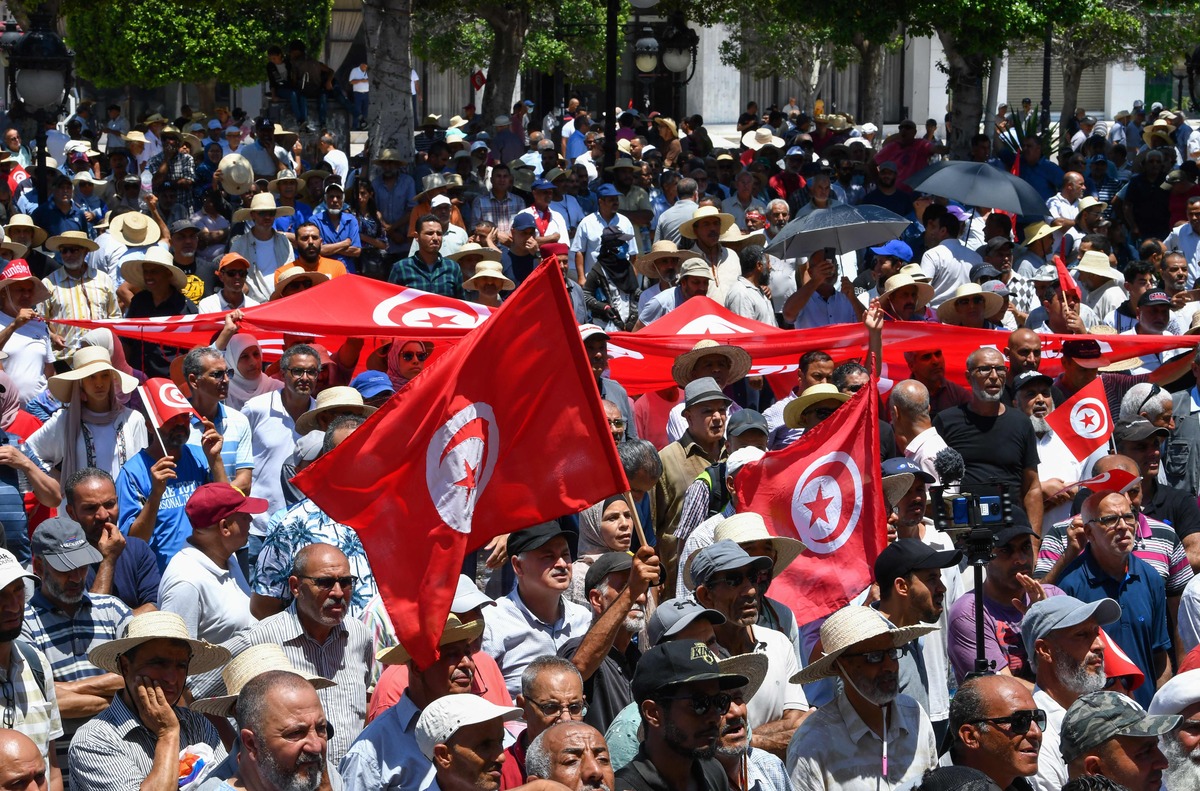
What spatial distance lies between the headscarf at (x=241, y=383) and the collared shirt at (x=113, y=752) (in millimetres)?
4374

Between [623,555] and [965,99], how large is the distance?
647 inches

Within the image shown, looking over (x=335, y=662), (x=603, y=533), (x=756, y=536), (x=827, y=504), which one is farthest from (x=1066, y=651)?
(x=335, y=662)

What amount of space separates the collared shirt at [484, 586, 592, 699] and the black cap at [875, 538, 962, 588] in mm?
1165

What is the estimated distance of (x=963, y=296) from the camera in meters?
11.3

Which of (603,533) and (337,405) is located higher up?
(337,405)

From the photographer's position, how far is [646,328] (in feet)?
37.2

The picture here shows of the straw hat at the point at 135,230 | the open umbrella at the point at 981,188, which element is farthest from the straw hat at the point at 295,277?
the open umbrella at the point at 981,188

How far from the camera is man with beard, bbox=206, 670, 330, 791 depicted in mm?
5152

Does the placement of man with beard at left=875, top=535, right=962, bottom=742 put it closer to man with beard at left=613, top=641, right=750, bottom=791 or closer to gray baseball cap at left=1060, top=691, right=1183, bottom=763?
gray baseball cap at left=1060, top=691, right=1183, bottom=763

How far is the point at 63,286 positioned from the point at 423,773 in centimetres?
763

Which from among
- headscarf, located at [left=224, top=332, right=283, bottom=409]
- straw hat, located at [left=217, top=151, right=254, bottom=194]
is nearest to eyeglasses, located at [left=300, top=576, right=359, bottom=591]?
headscarf, located at [left=224, top=332, right=283, bottom=409]

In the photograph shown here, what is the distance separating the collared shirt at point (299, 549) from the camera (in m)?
7.09

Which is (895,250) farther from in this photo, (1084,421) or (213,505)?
(213,505)

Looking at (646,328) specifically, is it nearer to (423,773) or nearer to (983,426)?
(983,426)
